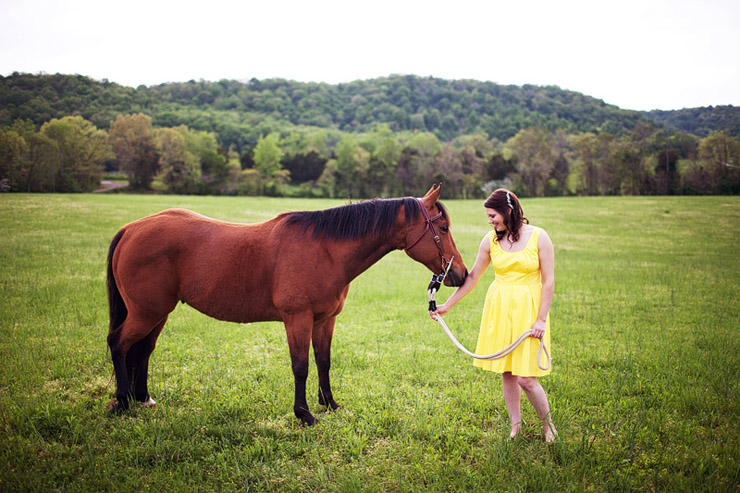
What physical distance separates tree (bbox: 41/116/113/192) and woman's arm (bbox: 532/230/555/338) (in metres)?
23.0

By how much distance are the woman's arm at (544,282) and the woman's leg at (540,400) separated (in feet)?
1.59

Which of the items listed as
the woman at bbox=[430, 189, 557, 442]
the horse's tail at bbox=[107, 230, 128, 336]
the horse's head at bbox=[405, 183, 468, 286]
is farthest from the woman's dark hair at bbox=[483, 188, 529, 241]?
the horse's tail at bbox=[107, 230, 128, 336]

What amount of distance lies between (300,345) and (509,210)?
241 cm

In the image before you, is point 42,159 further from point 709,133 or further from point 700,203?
point 700,203

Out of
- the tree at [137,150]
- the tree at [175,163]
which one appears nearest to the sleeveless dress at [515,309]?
the tree at [137,150]

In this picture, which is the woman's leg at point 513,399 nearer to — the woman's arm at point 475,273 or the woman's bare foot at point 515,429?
the woman's bare foot at point 515,429

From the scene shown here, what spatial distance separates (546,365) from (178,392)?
13.5 feet

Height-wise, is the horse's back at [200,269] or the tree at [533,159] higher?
the tree at [533,159]

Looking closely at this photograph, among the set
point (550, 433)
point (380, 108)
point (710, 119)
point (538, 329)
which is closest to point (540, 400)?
point (550, 433)

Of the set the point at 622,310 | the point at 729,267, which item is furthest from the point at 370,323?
the point at 729,267

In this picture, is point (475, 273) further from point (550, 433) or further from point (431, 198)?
point (550, 433)

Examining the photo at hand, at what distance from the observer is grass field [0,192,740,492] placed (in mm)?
3188

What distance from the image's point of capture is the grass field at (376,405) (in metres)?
3.19

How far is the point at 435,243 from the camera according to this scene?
3.88m
